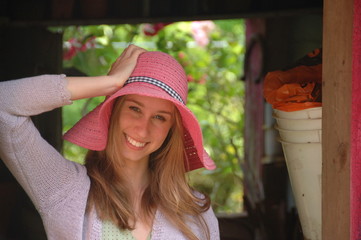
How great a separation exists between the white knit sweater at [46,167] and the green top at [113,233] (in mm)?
29

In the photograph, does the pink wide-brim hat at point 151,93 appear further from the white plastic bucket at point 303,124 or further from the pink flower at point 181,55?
the pink flower at point 181,55

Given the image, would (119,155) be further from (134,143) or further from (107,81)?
(107,81)

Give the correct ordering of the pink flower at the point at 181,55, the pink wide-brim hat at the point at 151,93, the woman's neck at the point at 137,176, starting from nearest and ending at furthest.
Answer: the pink wide-brim hat at the point at 151,93 → the woman's neck at the point at 137,176 → the pink flower at the point at 181,55

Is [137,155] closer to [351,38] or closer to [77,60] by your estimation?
[351,38]

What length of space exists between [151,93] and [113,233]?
25.0 inches

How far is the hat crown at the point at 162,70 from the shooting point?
104 inches

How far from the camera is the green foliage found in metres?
5.71

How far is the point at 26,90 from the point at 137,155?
0.64 meters

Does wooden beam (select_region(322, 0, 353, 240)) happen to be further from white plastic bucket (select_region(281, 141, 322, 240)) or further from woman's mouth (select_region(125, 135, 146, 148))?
woman's mouth (select_region(125, 135, 146, 148))

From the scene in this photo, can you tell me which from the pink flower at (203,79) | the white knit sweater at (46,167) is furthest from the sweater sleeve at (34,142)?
the pink flower at (203,79)

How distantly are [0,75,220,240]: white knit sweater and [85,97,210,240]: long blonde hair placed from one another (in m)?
0.05

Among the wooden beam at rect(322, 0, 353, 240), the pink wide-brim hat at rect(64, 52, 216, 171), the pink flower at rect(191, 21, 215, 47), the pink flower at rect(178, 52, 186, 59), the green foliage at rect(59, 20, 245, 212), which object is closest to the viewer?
the wooden beam at rect(322, 0, 353, 240)

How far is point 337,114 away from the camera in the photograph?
87.4 inches

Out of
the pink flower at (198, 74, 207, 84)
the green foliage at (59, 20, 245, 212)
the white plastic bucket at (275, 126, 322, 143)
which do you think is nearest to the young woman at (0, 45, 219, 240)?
the white plastic bucket at (275, 126, 322, 143)
